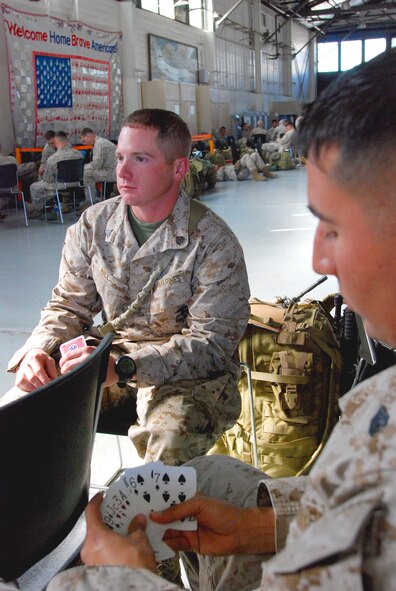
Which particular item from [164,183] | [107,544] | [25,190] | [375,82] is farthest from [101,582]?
[25,190]

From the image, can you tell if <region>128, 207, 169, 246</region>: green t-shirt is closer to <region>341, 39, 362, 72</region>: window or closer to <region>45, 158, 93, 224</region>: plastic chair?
<region>45, 158, 93, 224</region>: plastic chair

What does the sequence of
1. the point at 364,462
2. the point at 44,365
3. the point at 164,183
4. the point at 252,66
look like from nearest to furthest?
the point at 364,462 → the point at 44,365 → the point at 164,183 → the point at 252,66

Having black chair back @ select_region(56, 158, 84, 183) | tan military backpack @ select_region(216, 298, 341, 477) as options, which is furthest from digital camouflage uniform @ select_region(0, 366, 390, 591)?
black chair back @ select_region(56, 158, 84, 183)

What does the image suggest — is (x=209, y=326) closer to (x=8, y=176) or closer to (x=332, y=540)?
(x=332, y=540)

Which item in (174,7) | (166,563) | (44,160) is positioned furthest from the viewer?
(174,7)

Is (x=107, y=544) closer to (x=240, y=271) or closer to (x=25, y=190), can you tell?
(x=240, y=271)

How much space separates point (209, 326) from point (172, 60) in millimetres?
16056

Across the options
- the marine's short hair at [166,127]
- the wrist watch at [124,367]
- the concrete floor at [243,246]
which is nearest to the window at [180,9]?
the concrete floor at [243,246]

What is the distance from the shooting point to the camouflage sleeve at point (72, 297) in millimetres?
2154

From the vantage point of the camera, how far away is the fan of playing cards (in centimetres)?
106

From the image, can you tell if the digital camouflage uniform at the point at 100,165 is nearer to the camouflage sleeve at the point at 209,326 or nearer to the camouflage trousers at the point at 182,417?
the camouflage sleeve at the point at 209,326

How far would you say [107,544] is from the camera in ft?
3.14

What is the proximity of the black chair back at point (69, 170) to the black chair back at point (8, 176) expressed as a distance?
23.0 inches

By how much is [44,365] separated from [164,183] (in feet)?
2.32
